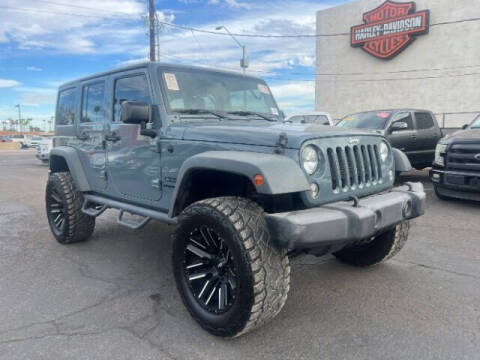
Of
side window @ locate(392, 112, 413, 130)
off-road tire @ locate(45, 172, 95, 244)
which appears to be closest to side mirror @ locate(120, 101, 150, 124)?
off-road tire @ locate(45, 172, 95, 244)

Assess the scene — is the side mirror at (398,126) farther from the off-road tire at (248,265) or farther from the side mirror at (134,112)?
the off-road tire at (248,265)

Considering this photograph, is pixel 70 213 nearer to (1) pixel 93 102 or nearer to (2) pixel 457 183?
(1) pixel 93 102

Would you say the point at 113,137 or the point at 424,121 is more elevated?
the point at 424,121

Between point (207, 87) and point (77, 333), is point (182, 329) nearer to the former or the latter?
point (77, 333)

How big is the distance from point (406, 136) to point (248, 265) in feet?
26.3

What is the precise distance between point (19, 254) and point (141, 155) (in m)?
2.19

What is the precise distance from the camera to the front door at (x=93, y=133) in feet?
14.3

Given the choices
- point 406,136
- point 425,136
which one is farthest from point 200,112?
point 425,136

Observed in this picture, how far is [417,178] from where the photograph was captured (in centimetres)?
998

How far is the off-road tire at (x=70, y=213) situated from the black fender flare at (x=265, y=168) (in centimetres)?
256

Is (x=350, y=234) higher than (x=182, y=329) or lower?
higher

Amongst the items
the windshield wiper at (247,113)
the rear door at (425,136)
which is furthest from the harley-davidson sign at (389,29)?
the windshield wiper at (247,113)

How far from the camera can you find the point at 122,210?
4.07 metres

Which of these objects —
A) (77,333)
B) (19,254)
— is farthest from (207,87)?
(19,254)
